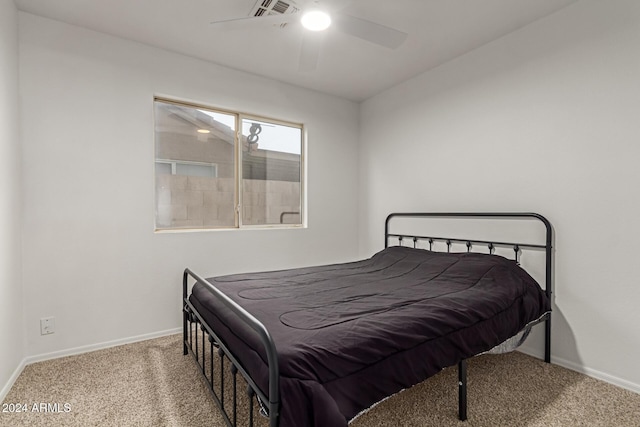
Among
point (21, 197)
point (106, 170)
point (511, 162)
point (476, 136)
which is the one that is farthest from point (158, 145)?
point (511, 162)

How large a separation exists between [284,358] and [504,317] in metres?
1.44

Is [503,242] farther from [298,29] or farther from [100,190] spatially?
[100,190]

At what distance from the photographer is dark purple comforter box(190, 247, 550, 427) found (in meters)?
1.20

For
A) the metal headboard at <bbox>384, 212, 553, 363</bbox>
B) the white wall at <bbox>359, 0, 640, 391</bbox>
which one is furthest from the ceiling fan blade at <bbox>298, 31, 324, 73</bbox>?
the metal headboard at <bbox>384, 212, 553, 363</bbox>

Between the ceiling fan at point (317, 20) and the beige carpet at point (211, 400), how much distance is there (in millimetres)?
2153

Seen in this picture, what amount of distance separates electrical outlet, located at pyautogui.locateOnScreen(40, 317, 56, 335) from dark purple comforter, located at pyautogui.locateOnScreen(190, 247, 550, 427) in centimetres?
116

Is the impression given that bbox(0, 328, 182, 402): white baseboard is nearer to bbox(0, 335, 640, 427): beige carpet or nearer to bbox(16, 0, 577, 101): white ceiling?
bbox(0, 335, 640, 427): beige carpet

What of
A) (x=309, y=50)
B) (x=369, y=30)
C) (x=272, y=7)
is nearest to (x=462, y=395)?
(x=369, y=30)

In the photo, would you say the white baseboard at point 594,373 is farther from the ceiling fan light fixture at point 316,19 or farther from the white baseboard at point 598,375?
the ceiling fan light fixture at point 316,19

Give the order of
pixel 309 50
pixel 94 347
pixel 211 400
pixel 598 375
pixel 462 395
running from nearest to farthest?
pixel 462 395 < pixel 211 400 < pixel 598 375 < pixel 309 50 < pixel 94 347

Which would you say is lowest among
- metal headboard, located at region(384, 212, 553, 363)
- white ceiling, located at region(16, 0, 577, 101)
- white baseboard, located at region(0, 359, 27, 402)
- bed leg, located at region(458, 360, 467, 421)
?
white baseboard, located at region(0, 359, 27, 402)

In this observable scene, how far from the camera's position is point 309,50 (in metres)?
2.23

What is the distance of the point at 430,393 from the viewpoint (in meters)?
1.91

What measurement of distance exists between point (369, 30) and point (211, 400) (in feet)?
7.78
